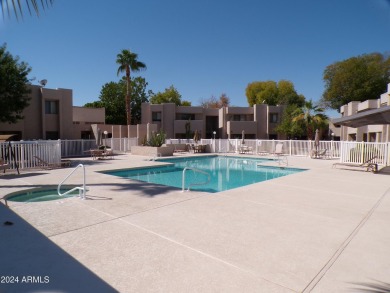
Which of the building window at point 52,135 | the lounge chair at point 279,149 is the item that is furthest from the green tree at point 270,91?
the building window at point 52,135

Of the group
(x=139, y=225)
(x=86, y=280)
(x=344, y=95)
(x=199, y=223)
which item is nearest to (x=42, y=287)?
(x=86, y=280)

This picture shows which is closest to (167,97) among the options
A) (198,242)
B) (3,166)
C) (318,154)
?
(318,154)

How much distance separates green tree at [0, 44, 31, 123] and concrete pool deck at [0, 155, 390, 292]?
49.7 ft

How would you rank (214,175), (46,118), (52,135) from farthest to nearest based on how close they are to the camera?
1. (52,135)
2. (46,118)
3. (214,175)

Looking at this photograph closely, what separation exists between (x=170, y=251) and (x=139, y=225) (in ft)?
4.10

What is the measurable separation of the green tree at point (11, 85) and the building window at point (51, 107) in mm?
3643

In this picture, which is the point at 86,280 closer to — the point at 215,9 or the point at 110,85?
the point at 215,9

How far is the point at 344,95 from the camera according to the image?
4456 cm

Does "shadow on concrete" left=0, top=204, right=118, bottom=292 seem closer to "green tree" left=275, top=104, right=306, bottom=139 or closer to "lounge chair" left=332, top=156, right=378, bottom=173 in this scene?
"lounge chair" left=332, top=156, right=378, bottom=173

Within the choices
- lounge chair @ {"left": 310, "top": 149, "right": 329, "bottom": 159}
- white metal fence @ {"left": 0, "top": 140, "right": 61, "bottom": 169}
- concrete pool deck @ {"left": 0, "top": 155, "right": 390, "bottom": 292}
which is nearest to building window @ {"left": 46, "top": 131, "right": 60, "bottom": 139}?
white metal fence @ {"left": 0, "top": 140, "right": 61, "bottom": 169}

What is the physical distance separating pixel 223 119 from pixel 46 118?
25.0 m

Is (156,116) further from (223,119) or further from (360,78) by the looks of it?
(360,78)

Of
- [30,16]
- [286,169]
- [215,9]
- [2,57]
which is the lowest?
[286,169]

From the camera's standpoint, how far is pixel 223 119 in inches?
1635
